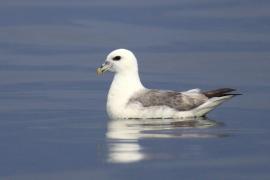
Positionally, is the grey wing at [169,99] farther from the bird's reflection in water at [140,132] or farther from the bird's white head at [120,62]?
the bird's white head at [120,62]

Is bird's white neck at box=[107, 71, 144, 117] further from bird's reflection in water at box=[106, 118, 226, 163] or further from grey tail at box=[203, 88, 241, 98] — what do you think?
grey tail at box=[203, 88, 241, 98]

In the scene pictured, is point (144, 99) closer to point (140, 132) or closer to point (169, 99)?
point (169, 99)

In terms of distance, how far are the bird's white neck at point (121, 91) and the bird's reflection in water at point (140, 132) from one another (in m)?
0.21

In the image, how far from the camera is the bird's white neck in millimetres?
16484

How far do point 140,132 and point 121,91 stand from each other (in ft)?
5.81

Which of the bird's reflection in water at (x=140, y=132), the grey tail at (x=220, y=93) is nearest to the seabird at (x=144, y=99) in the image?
the grey tail at (x=220, y=93)

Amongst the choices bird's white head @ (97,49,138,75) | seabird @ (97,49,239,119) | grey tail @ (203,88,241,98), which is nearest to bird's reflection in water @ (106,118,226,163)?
seabird @ (97,49,239,119)

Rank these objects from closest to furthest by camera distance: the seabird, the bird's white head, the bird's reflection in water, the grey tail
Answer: the bird's reflection in water, the seabird, the grey tail, the bird's white head

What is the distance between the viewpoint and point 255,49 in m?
23.0

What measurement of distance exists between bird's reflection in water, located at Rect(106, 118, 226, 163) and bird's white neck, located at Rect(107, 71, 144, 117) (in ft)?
0.70

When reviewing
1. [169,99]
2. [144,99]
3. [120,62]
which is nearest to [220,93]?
[169,99]

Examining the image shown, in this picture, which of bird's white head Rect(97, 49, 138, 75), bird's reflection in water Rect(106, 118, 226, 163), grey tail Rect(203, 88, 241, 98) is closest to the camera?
bird's reflection in water Rect(106, 118, 226, 163)

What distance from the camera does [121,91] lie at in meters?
16.8

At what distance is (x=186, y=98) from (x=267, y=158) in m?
3.72
